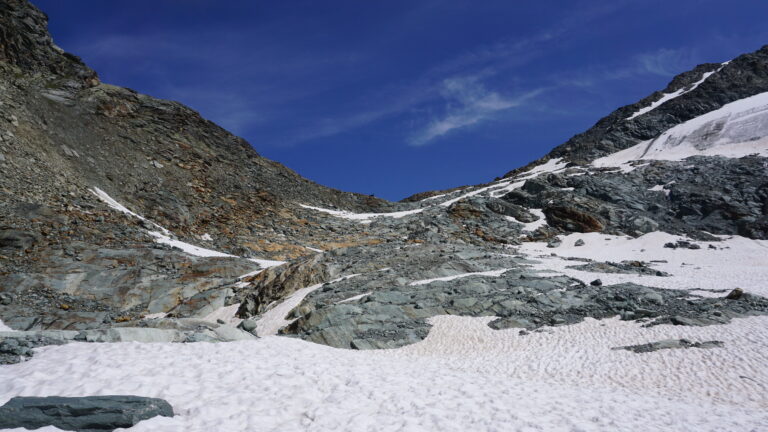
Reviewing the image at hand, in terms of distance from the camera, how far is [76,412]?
7434 millimetres

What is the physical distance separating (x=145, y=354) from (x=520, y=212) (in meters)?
53.3

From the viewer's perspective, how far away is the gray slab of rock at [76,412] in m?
7.07

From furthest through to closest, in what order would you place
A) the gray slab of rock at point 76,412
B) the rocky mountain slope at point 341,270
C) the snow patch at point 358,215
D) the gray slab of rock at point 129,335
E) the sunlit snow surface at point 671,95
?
the sunlit snow surface at point 671,95 < the snow patch at point 358,215 < the gray slab of rock at point 129,335 < the rocky mountain slope at point 341,270 < the gray slab of rock at point 76,412

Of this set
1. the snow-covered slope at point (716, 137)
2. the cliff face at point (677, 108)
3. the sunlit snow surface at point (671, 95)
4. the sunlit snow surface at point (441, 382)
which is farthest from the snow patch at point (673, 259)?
the sunlit snow surface at point (671, 95)

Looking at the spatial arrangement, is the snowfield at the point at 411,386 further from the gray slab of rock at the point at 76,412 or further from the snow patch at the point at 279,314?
the snow patch at the point at 279,314

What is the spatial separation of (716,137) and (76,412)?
91755 mm

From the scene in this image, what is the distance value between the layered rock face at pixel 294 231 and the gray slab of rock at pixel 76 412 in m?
4.18

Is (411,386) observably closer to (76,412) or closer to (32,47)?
(76,412)

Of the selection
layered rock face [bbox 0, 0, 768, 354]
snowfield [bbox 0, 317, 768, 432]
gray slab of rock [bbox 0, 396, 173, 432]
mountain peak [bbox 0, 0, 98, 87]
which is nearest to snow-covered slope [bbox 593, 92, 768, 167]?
layered rock face [bbox 0, 0, 768, 354]

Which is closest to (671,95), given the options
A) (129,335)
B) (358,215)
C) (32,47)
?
(358,215)

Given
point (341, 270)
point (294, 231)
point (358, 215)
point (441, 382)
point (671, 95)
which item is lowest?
point (441, 382)

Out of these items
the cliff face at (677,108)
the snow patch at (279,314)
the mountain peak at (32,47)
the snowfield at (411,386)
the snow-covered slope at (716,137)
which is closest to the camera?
the snowfield at (411,386)

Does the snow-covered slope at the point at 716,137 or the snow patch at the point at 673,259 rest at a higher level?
the snow-covered slope at the point at 716,137

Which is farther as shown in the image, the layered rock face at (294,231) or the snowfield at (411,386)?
the layered rock face at (294,231)
